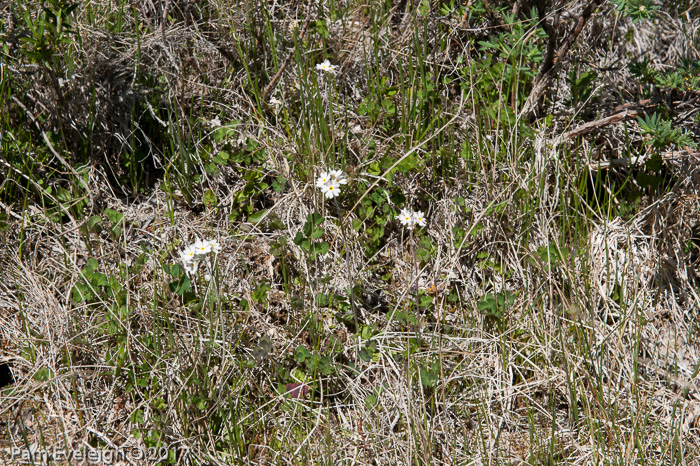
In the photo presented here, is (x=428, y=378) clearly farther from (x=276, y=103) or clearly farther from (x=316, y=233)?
(x=276, y=103)

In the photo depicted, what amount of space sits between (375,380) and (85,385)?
3.79 feet

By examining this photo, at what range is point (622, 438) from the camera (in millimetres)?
2145

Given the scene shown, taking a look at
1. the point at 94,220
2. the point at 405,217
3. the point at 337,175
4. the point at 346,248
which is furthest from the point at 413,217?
the point at 94,220

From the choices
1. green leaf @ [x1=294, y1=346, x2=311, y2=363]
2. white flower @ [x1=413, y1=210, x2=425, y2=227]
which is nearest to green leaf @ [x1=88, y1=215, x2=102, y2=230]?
green leaf @ [x1=294, y1=346, x2=311, y2=363]

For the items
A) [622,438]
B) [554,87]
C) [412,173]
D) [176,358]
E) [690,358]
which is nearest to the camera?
[622,438]

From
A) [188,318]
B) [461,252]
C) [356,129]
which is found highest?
[356,129]

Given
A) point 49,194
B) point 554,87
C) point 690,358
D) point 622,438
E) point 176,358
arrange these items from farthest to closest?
point 554,87, point 49,194, point 690,358, point 176,358, point 622,438

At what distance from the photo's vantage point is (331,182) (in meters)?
2.72

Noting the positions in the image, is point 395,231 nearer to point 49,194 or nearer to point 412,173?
point 412,173

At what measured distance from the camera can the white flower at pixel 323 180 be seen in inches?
106

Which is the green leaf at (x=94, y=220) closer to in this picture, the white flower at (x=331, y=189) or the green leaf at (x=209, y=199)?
the green leaf at (x=209, y=199)

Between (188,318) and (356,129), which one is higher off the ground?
(356,129)

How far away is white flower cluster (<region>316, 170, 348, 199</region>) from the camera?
2.67 m

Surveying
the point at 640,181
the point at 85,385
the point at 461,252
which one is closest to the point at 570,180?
the point at 640,181
